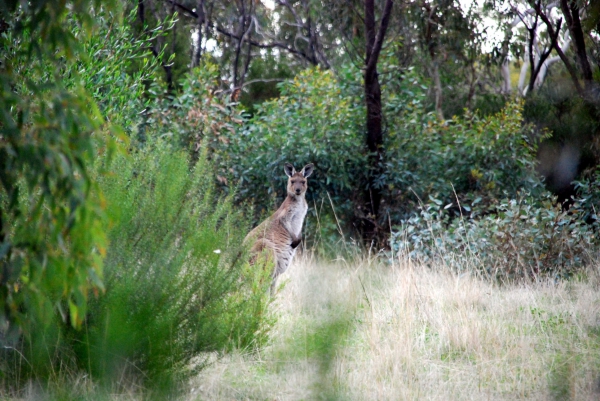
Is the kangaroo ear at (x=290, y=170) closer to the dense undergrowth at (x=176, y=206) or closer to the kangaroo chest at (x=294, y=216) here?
the kangaroo chest at (x=294, y=216)

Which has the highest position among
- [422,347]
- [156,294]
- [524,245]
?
[524,245]

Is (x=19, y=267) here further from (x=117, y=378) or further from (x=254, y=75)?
(x=254, y=75)

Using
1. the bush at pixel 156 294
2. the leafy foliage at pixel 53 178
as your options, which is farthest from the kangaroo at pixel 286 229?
the leafy foliage at pixel 53 178

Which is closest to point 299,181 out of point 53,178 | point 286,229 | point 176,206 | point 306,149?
point 286,229

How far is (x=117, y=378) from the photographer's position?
13.4 ft

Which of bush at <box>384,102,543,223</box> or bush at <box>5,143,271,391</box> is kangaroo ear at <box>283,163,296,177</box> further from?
bush at <box>5,143,271,391</box>

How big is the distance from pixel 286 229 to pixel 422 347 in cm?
314

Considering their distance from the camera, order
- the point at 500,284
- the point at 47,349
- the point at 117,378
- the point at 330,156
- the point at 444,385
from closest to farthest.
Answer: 1. the point at 47,349
2. the point at 117,378
3. the point at 444,385
4. the point at 500,284
5. the point at 330,156

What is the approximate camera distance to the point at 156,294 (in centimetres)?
409

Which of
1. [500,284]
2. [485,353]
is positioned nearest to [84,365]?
[485,353]

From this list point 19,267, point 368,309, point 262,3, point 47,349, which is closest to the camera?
point 19,267

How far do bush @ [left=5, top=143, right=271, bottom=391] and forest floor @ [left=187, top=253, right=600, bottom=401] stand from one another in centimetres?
33

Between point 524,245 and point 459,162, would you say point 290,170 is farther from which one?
point 459,162

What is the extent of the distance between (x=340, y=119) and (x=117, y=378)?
257 inches
